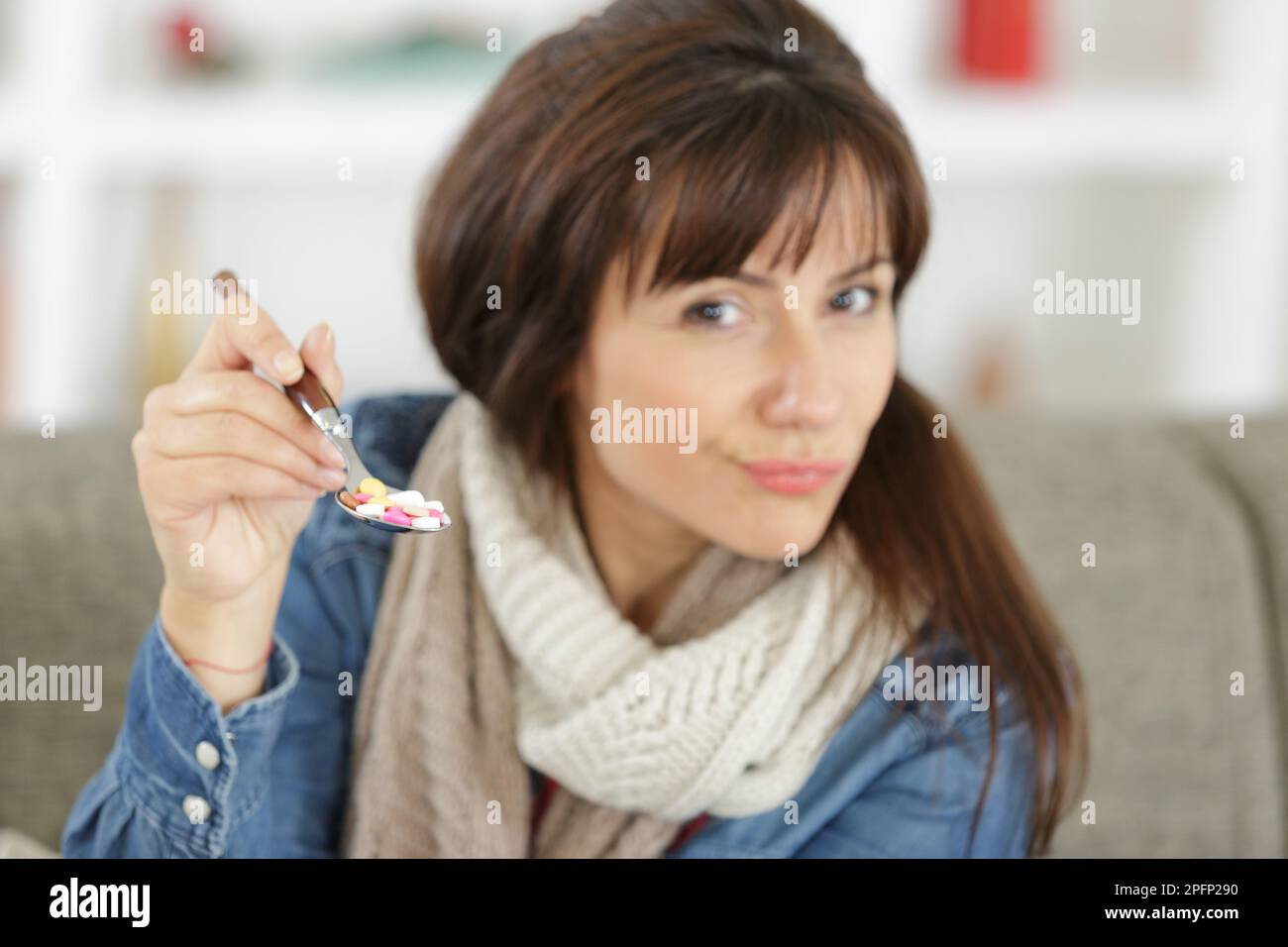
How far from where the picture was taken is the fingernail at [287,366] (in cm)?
56

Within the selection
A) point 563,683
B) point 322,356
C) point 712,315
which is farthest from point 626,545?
point 322,356

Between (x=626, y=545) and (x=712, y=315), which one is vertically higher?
(x=712, y=315)

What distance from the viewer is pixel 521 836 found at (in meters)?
0.78

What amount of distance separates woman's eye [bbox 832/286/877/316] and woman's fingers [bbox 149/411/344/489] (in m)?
0.26

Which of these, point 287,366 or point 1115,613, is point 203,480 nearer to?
point 287,366

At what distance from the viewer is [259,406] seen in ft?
1.87

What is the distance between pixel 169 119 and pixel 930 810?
51.0 inches

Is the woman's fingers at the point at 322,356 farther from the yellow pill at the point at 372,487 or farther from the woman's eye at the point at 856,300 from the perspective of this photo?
the woman's eye at the point at 856,300

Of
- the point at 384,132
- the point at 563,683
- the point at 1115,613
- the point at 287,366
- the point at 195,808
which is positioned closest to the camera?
the point at 287,366

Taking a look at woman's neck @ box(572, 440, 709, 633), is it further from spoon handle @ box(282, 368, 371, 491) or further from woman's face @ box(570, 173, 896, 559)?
spoon handle @ box(282, 368, 371, 491)

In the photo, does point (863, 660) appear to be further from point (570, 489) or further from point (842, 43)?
point (842, 43)

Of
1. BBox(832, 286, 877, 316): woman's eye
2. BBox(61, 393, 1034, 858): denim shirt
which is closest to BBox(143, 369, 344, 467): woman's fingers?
BBox(61, 393, 1034, 858): denim shirt

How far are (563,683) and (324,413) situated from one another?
259 millimetres
